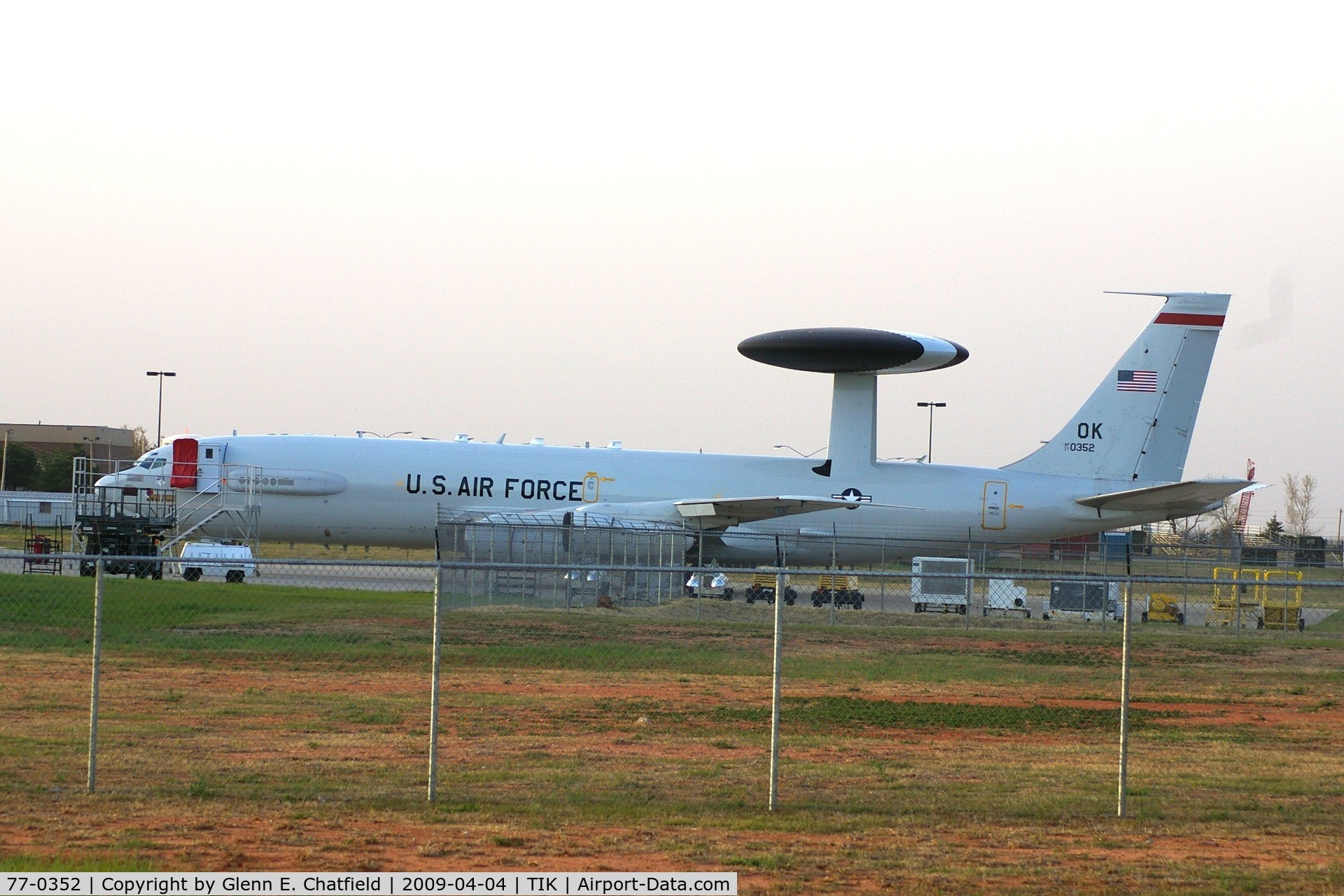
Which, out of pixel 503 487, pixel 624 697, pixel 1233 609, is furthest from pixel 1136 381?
pixel 624 697

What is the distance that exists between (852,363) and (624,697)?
24.7 m

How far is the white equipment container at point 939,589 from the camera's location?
112ft

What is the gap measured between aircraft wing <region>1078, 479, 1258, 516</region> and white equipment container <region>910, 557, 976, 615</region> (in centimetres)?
594

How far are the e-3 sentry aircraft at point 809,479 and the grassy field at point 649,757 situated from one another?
14.8m

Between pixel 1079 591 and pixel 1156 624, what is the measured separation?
364cm

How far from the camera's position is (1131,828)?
10602 mm

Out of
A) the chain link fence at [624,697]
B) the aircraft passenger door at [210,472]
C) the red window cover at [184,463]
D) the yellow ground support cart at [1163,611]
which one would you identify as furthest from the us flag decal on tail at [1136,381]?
the red window cover at [184,463]

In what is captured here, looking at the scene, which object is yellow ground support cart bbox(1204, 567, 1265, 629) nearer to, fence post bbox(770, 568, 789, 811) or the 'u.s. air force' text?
the 'u.s. air force' text

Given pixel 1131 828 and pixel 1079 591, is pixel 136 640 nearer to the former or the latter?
pixel 1131 828

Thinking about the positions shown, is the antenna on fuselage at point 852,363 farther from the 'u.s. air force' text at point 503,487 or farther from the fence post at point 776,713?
the fence post at point 776,713

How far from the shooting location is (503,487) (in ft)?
129

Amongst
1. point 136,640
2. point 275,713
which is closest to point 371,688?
point 275,713

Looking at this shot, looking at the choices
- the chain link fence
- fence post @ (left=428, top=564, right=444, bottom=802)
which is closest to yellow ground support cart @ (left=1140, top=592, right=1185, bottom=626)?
the chain link fence

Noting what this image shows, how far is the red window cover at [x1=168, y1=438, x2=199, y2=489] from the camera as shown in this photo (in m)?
38.5
